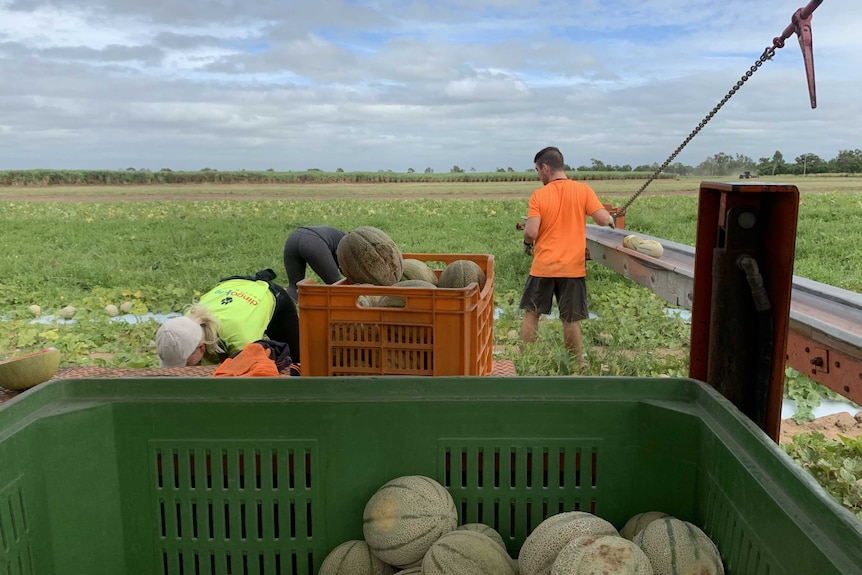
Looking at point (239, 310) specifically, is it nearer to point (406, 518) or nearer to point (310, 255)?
point (310, 255)

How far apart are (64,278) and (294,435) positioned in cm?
985

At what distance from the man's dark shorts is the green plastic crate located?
4.44 meters

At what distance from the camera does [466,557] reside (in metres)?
1.56

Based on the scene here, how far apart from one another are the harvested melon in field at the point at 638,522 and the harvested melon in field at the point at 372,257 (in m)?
1.73

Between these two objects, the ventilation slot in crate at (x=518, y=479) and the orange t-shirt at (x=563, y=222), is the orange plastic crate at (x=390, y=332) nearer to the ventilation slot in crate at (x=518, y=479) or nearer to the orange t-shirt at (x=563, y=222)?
the ventilation slot in crate at (x=518, y=479)

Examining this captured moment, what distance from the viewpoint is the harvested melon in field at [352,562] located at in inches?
66.2

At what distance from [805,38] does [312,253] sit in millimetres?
3847

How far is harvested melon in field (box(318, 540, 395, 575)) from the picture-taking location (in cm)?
168

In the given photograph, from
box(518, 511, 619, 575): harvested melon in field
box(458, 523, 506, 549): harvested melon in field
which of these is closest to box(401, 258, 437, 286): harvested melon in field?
box(458, 523, 506, 549): harvested melon in field

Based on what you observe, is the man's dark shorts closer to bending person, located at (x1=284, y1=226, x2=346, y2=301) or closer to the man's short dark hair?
the man's short dark hair

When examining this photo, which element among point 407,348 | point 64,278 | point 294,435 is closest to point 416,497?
point 294,435

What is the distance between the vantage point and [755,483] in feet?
4.31

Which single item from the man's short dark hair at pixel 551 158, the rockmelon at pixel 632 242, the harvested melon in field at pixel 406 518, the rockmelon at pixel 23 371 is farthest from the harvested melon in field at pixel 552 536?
the rockmelon at pixel 632 242

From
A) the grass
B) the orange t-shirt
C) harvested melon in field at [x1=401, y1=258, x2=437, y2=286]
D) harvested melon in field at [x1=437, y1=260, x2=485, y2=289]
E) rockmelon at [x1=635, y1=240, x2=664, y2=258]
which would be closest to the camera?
harvested melon in field at [x1=437, y1=260, x2=485, y2=289]
